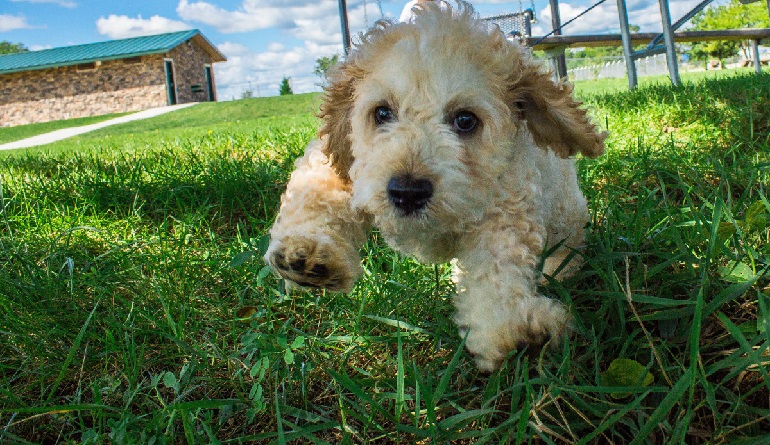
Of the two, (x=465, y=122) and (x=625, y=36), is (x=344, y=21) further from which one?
(x=465, y=122)

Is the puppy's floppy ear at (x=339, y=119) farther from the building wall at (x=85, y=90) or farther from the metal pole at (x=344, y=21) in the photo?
the building wall at (x=85, y=90)

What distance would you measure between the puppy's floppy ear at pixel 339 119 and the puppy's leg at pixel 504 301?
2.70ft

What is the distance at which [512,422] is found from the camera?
154 cm

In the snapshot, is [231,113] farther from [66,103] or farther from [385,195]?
[385,195]

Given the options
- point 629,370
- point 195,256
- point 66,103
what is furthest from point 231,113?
point 629,370

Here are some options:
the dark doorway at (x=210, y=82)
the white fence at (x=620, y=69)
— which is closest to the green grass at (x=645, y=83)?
the dark doorway at (x=210, y=82)

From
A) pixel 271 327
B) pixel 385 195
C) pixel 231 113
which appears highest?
pixel 231 113

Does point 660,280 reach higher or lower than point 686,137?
lower

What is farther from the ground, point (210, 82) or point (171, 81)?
point (210, 82)

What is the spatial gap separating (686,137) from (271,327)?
4.08 metres

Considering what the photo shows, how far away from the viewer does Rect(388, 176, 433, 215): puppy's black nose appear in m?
1.99

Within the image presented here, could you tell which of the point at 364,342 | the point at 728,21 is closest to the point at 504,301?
the point at 364,342

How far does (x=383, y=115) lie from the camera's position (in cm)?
243

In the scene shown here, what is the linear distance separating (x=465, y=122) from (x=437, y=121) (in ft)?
0.40
